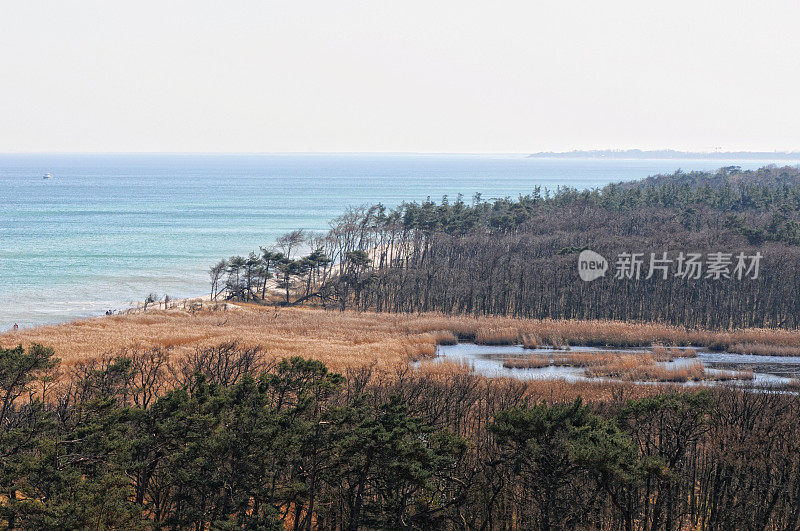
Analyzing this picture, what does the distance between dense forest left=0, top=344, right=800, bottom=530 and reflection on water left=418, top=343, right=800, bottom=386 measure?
22806mm

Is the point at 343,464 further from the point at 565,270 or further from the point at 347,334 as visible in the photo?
the point at 565,270

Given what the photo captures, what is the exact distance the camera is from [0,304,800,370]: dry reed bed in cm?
5200

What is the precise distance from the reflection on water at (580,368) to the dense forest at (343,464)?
898 inches

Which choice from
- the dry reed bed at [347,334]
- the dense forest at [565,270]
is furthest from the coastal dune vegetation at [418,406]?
the dense forest at [565,270]

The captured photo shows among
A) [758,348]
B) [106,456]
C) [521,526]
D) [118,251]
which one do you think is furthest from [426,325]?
[118,251]

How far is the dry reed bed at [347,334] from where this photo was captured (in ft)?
171

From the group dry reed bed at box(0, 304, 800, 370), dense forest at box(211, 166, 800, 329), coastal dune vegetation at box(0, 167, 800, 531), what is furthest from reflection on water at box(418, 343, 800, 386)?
dense forest at box(211, 166, 800, 329)

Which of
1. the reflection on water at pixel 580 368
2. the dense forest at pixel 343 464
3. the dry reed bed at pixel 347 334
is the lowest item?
the reflection on water at pixel 580 368

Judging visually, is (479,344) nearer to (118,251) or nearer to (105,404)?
(105,404)

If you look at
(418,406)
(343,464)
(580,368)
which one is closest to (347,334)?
(580,368)

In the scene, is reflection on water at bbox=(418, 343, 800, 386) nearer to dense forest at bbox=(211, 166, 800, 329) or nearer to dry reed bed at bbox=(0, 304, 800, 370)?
dry reed bed at bbox=(0, 304, 800, 370)

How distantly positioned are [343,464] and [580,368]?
34588 mm

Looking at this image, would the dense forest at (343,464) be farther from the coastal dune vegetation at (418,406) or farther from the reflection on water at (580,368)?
the reflection on water at (580,368)

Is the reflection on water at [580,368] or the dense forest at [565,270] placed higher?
the dense forest at [565,270]
